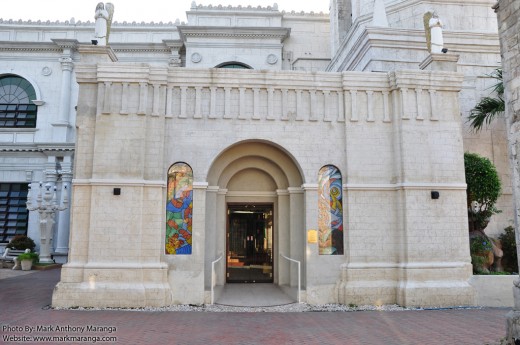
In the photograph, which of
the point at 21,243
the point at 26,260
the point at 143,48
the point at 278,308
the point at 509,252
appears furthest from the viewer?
the point at 143,48

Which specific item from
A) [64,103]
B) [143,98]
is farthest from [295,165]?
[64,103]

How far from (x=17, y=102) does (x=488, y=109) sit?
25.3 meters

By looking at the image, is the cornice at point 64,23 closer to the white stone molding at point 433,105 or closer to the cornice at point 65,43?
the cornice at point 65,43

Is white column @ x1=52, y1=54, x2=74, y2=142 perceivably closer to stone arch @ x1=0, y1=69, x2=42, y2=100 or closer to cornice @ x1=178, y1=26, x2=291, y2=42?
stone arch @ x1=0, y1=69, x2=42, y2=100

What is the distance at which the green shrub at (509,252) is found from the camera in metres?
14.2

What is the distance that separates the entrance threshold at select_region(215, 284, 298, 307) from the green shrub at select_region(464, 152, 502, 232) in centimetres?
678

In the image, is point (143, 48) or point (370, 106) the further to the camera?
point (143, 48)

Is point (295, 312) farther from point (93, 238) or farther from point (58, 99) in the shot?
point (58, 99)

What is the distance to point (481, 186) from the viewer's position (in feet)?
43.5

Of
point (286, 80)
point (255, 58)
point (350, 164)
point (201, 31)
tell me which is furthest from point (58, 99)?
point (350, 164)

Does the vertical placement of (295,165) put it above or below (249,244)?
above

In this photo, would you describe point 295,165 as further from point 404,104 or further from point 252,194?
point 404,104

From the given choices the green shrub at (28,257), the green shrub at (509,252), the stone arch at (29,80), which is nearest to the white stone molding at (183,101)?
the green shrub at (509,252)

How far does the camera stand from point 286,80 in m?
12.0
